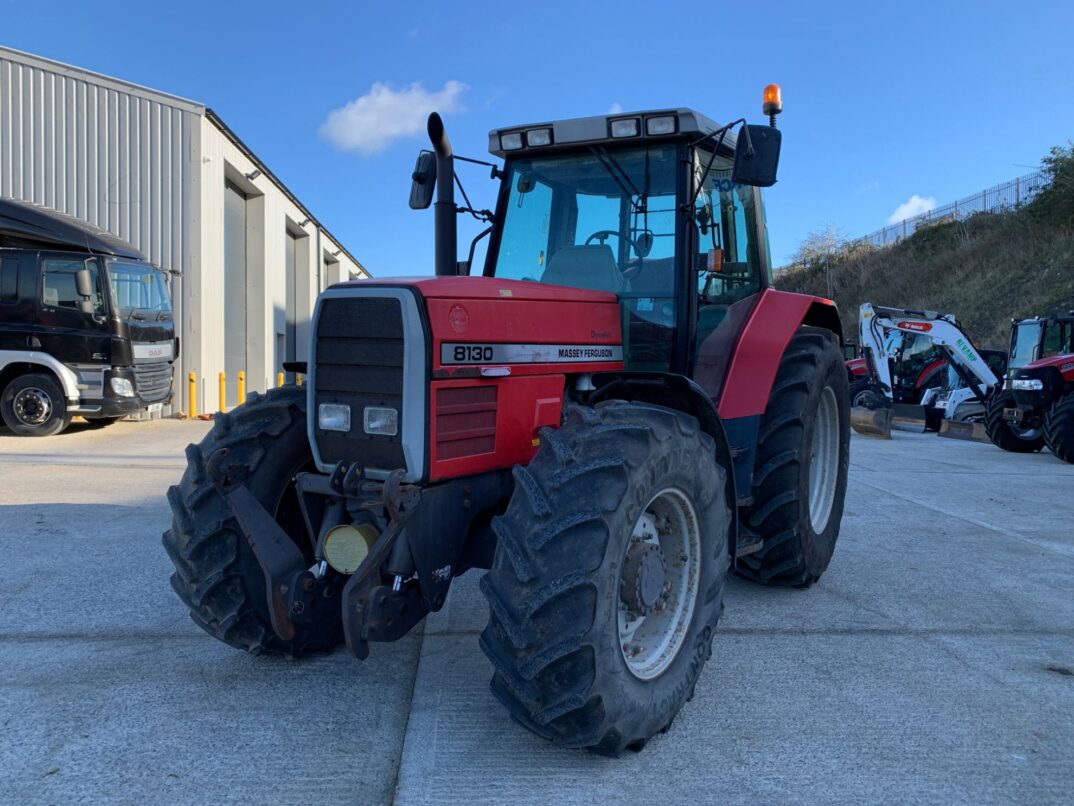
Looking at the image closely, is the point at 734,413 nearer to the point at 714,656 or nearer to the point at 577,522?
the point at 714,656

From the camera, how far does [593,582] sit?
8.22 ft

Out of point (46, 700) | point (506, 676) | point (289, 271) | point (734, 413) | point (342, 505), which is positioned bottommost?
point (46, 700)

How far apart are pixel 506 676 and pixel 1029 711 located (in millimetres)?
2064

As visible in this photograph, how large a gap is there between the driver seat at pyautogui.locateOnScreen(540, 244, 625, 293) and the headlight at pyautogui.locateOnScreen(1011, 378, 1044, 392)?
34.0 ft

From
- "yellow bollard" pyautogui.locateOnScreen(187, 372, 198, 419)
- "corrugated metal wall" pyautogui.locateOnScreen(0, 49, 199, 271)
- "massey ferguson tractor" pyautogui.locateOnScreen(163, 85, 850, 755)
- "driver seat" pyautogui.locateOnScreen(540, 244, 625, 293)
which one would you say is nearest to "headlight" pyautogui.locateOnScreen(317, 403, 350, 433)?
"massey ferguson tractor" pyautogui.locateOnScreen(163, 85, 850, 755)

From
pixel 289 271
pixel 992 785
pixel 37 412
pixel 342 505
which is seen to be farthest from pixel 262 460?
pixel 289 271

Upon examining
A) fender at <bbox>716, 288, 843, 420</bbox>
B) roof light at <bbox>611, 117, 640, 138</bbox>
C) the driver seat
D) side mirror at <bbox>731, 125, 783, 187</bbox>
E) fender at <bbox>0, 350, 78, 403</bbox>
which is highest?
roof light at <bbox>611, 117, 640, 138</bbox>

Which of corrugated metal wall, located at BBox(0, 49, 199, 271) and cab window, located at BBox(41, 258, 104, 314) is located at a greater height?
corrugated metal wall, located at BBox(0, 49, 199, 271)

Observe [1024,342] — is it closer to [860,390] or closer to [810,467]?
[860,390]

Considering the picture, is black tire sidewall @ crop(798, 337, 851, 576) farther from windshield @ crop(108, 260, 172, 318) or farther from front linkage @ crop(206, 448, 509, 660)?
windshield @ crop(108, 260, 172, 318)

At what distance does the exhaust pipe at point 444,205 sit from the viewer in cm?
388

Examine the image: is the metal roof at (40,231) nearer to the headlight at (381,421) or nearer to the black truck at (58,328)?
the black truck at (58,328)

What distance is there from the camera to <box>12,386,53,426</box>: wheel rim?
1226 cm

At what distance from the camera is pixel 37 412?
40.6 ft
